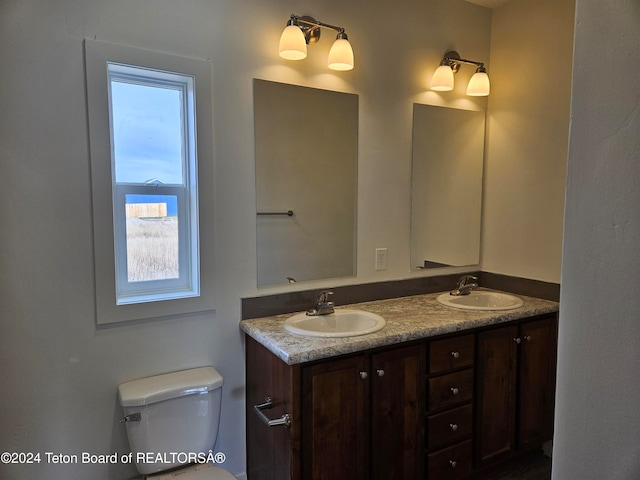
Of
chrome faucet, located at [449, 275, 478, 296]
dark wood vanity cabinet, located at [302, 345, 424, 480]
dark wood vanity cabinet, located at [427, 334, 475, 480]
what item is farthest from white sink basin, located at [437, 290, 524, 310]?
dark wood vanity cabinet, located at [302, 345, 424, 480]

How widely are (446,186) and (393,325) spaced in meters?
1.17

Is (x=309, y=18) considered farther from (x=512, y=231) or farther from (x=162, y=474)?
(x=162, y=474)

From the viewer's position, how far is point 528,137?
2594mm

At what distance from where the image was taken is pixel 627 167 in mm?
564

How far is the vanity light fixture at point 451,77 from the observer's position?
8.20 feet

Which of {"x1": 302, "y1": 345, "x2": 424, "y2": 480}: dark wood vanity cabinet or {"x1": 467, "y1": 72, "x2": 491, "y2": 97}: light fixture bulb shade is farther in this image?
{"x1": 467, "y1": 72, "x2": 491, "y2": 97}: light fixture bulb shade

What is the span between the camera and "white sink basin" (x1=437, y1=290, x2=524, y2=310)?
2502 millimetres

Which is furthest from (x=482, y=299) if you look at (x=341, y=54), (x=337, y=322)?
(x=341, y=54)

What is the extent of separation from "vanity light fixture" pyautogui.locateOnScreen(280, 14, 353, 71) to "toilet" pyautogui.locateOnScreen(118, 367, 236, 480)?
1496 millimetres

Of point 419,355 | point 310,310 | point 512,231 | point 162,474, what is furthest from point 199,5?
point 512,231

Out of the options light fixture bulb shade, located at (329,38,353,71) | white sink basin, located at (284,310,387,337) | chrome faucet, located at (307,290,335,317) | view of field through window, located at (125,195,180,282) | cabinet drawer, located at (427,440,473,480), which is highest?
light fixture bulb shade, located at (329,38,353,71)

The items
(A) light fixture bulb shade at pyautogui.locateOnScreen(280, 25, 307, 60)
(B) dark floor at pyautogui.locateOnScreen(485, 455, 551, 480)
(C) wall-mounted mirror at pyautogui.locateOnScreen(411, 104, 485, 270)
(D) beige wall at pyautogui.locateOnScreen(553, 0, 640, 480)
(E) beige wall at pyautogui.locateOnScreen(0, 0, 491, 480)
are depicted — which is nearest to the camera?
(D) beige wall at pyautogui.locateOnScreen(553, 0, 640, 480)

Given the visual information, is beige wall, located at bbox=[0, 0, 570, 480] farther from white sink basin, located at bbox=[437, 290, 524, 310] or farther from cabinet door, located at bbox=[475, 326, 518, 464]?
cabinet door, located at bbox=[475, 326, 518, 464]

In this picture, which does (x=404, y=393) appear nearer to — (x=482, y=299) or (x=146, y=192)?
(x=482, y=299)
